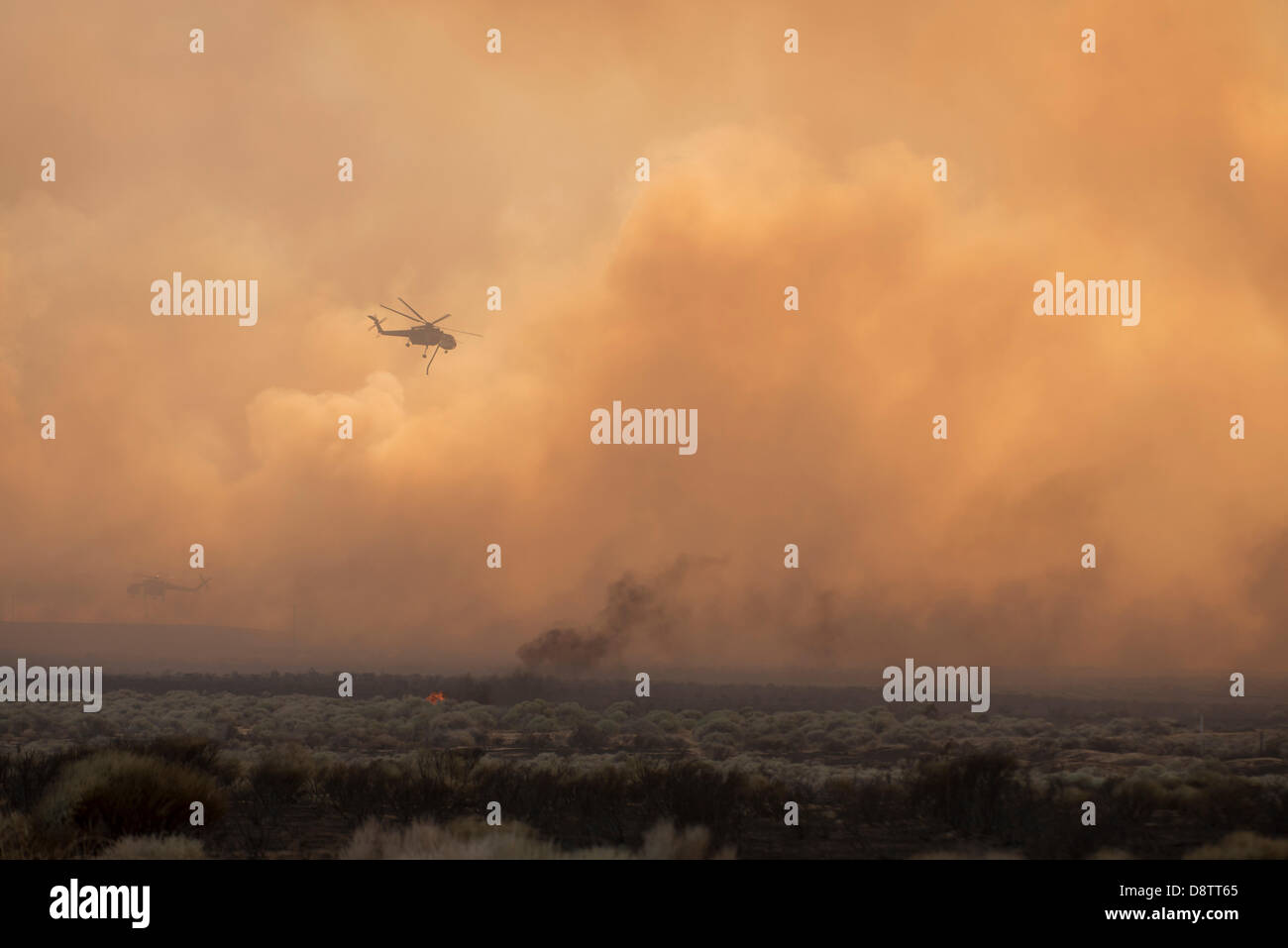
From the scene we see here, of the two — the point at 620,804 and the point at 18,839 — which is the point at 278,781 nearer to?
the point at 620,804

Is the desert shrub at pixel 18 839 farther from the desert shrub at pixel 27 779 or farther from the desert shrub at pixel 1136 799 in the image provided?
the desert shrub at pixel 1136 799

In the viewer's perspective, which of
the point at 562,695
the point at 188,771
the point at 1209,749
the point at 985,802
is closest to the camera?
the point at 188,771

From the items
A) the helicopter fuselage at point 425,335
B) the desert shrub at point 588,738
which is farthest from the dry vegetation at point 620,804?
the helicopter fuselage at point 425,335

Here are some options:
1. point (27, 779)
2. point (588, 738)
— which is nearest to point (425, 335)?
point (588, 738)
